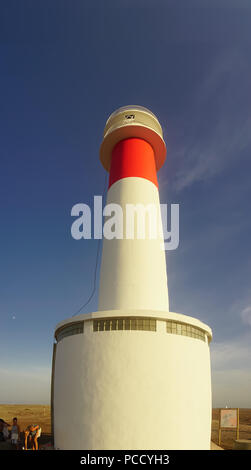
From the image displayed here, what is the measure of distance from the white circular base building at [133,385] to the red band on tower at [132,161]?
8.74 meters

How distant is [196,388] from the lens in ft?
42.5

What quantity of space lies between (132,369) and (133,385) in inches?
23.1

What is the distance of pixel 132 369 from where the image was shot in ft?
39.8

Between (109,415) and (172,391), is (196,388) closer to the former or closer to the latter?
(172,391)

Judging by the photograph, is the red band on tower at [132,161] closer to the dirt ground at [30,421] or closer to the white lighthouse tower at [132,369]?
the white lighthouse tower at [132,369]

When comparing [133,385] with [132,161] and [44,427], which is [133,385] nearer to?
[132,161]

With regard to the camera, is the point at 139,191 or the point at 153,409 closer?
the point at 153,409

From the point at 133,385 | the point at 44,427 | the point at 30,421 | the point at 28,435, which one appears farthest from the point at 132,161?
the point at 30,421

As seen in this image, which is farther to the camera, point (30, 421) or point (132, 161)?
point (30, 421)

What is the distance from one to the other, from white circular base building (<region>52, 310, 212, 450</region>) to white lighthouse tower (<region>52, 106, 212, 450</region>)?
0.11 ft

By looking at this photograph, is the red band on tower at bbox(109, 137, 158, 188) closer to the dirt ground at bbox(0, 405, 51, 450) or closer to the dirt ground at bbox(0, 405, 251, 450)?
the dirt ground at bbox(0, 405, 51, 450)
